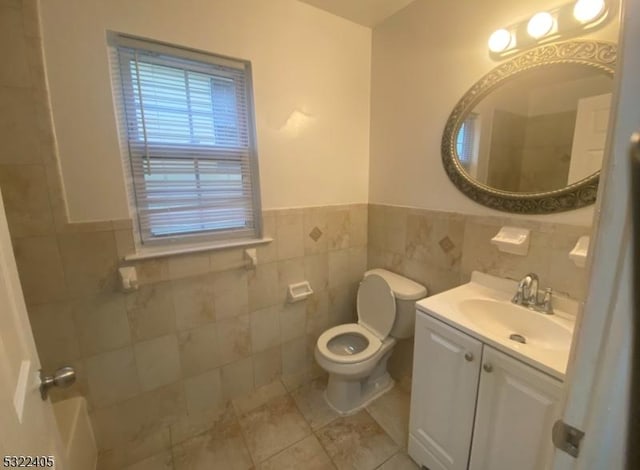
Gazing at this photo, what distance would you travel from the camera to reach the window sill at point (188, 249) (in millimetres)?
1421

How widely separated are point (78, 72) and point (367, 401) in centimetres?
233

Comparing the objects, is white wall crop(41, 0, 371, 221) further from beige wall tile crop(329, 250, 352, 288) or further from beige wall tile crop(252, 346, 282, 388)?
beige wall tile crop(252, 346, 282, 388)

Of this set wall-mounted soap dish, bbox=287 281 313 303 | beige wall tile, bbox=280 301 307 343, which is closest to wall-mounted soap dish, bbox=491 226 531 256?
wall-mounted soap dish, bbox=287 281 313 303

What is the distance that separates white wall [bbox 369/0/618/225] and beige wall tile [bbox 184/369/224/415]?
1.63 m

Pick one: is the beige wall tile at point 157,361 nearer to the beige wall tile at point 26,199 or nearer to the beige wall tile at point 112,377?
the beige wall tile at point 112,377

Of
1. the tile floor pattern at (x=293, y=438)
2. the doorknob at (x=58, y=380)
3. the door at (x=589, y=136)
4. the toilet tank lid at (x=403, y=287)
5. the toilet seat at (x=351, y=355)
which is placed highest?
the door at (x=589, y=136)

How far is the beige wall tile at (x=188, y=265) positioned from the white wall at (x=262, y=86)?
0.36 metres

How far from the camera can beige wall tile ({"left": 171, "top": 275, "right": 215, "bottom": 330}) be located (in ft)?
5.14

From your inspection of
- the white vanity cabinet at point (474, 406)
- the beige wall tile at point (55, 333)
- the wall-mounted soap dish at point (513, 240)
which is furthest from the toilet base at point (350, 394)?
the beige wall tile at point (55, 333)

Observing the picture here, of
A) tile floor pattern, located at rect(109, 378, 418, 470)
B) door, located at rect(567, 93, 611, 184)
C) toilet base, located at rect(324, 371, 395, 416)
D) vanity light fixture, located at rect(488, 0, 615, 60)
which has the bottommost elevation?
tile floor pattern, located at rect(109, 378, 418, 470)

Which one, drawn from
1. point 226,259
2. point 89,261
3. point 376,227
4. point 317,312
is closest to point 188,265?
point 226,259

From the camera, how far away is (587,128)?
3.73 ft

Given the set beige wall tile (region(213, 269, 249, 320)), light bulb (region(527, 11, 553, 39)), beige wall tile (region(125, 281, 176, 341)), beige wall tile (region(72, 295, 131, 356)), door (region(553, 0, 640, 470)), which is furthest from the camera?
beige wall tile (region(213, 269, 249, 320))

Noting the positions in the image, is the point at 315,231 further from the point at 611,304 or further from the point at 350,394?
the point at 611,304
